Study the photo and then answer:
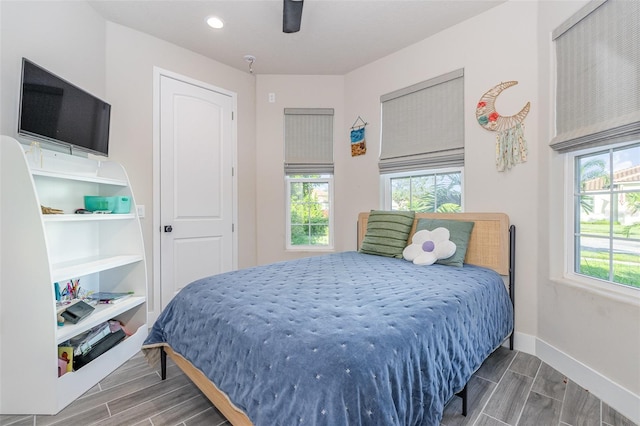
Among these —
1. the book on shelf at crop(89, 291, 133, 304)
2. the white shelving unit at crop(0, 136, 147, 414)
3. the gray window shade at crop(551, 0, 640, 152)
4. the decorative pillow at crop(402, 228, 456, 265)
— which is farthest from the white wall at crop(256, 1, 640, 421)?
the white shelving unit at crop(0, 136, 147, 414)

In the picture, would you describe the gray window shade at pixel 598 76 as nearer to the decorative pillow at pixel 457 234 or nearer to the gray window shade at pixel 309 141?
the decorative pillow at pixel 457 234

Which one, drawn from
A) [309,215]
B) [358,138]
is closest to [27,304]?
[309,215]

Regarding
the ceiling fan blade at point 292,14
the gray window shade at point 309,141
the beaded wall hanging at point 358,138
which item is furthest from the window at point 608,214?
the gray window shade at point 309,141

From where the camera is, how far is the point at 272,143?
3502 mm

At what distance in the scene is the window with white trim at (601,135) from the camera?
152 centimetres

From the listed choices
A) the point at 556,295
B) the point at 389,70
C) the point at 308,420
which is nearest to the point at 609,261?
the point at 556,295

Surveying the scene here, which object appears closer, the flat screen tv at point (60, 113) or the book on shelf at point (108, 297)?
the flat screen tv at point (60, 113)

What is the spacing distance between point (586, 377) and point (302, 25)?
10.8ft

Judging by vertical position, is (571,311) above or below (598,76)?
below

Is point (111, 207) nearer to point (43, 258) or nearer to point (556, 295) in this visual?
point (43, 258)

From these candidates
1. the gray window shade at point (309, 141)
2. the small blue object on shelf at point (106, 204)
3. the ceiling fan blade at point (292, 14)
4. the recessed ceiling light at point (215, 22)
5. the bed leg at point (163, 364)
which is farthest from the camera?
the gray window shade at point (309, 141)

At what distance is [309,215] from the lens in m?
3.54

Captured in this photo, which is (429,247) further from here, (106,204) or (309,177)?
(106,204)

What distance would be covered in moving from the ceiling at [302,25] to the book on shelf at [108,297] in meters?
2.31
